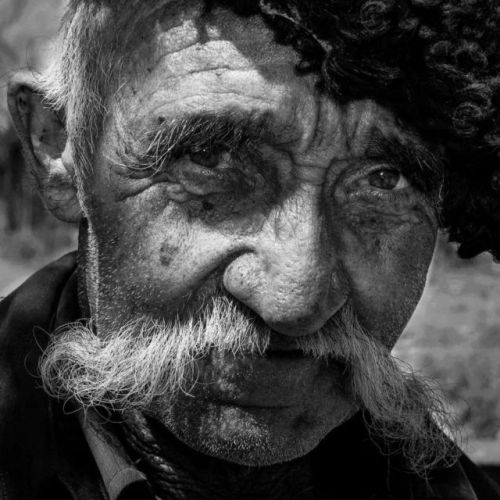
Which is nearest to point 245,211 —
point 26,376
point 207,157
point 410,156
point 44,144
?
point 207,157

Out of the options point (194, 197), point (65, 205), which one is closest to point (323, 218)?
point (194, 197)

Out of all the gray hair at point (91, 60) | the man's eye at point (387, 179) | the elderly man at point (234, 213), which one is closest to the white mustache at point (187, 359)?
the elderly man at point (234, 213)

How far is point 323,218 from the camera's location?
2.69m

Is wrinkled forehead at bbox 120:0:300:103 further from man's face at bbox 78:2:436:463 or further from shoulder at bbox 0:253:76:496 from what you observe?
shoulder at bbox 0:253:76:496

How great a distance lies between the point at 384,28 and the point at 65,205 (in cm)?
104

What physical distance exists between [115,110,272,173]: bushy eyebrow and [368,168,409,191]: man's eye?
0.33 meters

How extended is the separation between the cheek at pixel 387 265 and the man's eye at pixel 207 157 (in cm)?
37

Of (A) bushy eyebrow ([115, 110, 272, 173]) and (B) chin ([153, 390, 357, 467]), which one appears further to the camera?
(B) chin ([153, 390, 357, 467])

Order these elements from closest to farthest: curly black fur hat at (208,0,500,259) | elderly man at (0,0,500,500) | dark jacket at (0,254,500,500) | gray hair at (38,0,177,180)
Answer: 1. curly black fur hat at (208,0,500,259)
2. elderly man at (0,0,500,500)
3. gray hair at (38,0,177,180)
4. dark jacket at (0,254,500,500)

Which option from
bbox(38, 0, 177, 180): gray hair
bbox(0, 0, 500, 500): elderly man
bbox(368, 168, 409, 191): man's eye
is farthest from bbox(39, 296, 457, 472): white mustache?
bbox(38, 0, 177, 180): gray hair

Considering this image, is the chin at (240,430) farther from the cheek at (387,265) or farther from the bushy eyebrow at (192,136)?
the bushy eyebrow at (192,136)

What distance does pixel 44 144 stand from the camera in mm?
3010

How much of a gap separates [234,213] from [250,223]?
0.05 m

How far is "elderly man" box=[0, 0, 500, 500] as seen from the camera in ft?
8.55
